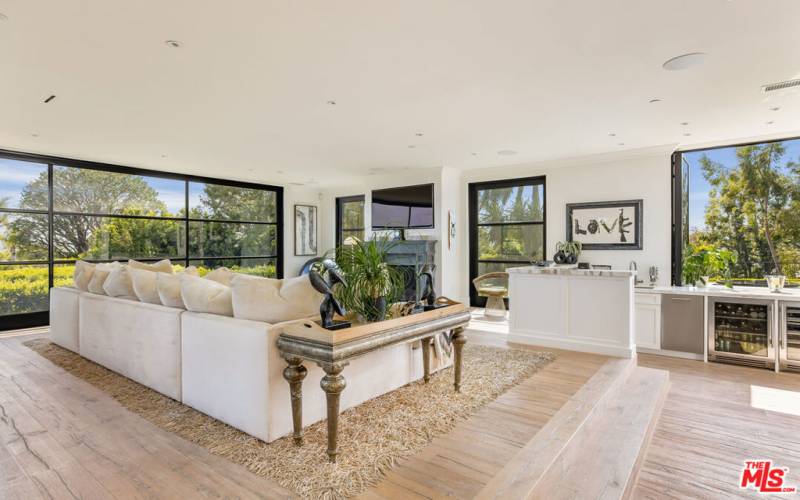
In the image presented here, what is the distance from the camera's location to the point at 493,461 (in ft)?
7.28

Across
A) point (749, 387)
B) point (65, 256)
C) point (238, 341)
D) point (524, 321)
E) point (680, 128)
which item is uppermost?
point (680, 128)

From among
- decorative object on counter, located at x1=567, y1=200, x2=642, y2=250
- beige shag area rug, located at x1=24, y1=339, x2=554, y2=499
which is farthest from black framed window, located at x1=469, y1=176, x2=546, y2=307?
beige shag area rug, located at x1=24, y1=339, x2=554, y2=499

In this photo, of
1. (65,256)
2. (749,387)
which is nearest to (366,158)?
Result: (65,256)

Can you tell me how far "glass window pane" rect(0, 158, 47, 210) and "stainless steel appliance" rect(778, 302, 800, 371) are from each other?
9393mm

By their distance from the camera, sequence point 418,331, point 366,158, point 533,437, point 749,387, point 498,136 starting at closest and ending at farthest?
point 533,437 < point 418,331 < point 749,387 < point 498,136 < point 366,158

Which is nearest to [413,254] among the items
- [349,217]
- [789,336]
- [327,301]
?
[349,217]

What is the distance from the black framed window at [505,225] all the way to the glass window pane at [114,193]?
559 cm

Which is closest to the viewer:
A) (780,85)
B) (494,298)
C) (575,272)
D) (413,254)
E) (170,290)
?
(170,290)

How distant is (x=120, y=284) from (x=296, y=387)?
2495 mm

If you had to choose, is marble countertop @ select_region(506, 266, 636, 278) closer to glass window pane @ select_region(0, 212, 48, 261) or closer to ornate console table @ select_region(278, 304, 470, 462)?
ornate console table @ select_region(278, 304, 470, 462)

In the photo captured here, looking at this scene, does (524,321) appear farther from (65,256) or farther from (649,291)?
(65,256)

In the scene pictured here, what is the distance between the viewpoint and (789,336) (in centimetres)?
406

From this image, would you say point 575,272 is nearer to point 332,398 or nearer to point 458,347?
point 458,347

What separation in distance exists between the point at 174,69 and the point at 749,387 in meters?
5.47
